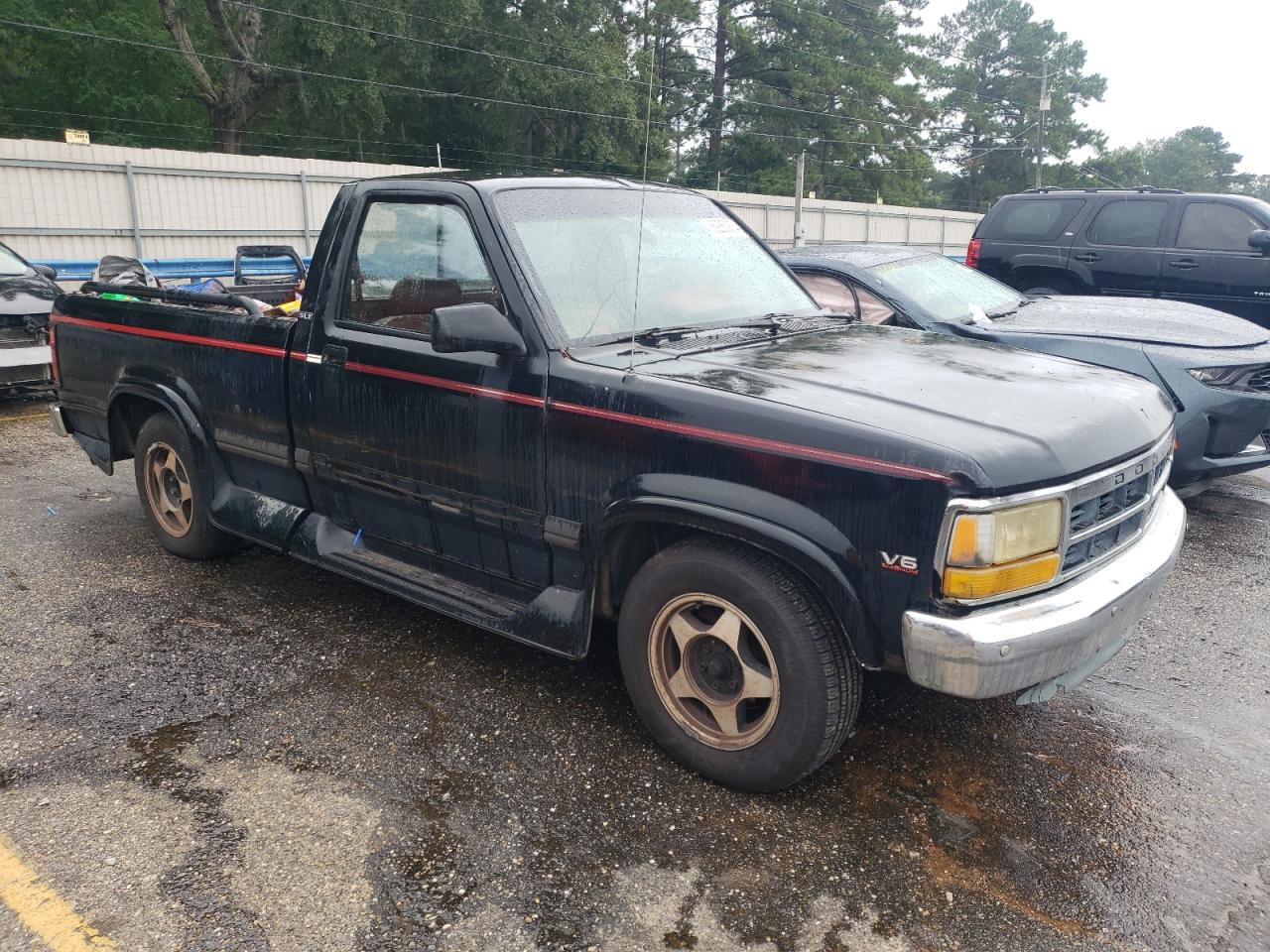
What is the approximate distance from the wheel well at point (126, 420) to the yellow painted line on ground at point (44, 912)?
2.88 m

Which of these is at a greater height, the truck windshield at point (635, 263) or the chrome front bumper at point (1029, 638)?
the truck windshield at point (635, 263)

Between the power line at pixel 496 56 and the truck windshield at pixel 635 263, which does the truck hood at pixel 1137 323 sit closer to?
the truck windshield at pixel 635 263

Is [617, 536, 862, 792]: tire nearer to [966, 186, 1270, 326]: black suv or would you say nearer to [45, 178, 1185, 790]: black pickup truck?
[45, 178, 1185, 790]: black pickup truck

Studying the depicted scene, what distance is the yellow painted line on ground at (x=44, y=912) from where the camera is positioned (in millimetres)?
2447

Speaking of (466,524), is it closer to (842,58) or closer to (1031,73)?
(842,58)

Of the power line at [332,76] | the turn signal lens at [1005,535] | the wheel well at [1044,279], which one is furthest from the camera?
the power line at [332,76]

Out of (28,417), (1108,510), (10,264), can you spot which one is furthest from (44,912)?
(10,264)

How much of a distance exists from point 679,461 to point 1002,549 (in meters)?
0.94

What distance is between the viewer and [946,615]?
8.57 feet

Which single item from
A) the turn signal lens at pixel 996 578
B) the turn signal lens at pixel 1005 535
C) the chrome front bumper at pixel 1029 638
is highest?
the turn signal lens at pixel 1005 535

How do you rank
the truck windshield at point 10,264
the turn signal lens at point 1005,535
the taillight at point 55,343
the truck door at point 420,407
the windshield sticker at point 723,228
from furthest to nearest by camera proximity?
the truck windshield at point 10,264 → the taillight at point 55,343 → the windshield sticker at point 723,228 → the truck door at point 420,407 → the turn signal lens at point 1005,535

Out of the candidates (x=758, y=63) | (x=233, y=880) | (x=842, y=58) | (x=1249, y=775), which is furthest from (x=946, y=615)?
(x=842, y=58)

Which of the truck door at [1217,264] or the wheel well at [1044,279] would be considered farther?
the wheel well at [1044,279]

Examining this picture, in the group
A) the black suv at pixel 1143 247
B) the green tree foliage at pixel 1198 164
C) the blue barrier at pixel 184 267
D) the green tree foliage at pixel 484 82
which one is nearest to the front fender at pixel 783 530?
the black suv at pixel 1143 247
